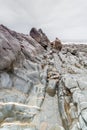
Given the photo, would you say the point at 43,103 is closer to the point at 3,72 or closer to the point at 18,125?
the point at 18,125

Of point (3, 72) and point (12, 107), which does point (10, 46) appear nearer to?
point (3, 72)

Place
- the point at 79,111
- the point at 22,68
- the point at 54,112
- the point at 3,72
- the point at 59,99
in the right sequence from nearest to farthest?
1. the point at 79,111
2. the point at 54,112
3. the point at 59,99
4. the point at 3,72
5. the point at 22,68

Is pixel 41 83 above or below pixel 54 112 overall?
above

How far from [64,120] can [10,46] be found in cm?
1185

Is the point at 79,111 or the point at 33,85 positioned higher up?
the point at 33,85

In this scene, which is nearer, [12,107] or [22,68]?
[12,107]

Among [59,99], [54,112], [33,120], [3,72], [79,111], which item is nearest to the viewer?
[79,111]

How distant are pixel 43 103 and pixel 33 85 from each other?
3102mm

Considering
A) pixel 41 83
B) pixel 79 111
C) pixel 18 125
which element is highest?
pixel 41 83

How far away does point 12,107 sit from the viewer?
1273 cm

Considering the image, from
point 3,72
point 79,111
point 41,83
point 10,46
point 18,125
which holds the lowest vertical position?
point 18,125

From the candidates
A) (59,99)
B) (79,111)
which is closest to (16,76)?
(59,99)

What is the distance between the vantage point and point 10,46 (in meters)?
19.6

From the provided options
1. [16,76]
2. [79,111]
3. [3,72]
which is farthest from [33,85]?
[79,111]
